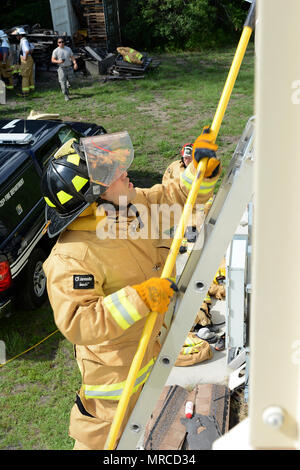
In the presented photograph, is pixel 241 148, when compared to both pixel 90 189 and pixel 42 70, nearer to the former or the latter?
pixel 90 189

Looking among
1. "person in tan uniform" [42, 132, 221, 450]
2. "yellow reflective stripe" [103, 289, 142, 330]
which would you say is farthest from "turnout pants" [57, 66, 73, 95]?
"yellow reflective stripe" [103, 289, 142, 330]

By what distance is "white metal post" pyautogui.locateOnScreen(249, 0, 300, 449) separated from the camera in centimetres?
87

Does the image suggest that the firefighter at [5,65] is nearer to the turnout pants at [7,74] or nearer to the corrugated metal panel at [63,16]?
the turnout pants at [7,74]

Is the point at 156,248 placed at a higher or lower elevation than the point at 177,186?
lower

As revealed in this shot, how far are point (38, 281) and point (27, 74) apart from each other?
9896 mm

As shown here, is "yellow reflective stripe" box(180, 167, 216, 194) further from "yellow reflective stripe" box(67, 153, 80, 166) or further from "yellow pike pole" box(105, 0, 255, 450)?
"yellow reflective stripe" box(67, 153, 80, 166)

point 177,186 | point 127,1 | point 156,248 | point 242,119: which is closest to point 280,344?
point 156,248

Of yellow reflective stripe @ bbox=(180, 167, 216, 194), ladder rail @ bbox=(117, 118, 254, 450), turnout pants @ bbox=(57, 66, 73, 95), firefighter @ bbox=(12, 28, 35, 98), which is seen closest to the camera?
ladder rail @ bbox=(117, 118, 254, 450)

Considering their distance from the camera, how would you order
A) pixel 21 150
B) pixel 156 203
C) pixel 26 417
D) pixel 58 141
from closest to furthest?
1. pixel 156 203
2. pixel 26 417
3. pixel 21 150
4. pixel 58 141

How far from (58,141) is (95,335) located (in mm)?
4562

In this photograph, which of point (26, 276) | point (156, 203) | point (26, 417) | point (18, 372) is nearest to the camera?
point (156, 203)

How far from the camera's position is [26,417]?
4.35m

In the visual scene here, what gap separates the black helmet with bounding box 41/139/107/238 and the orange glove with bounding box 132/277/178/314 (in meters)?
0.59

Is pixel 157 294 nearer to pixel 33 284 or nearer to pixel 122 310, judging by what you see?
pixel 122 310
